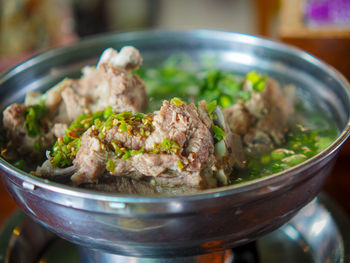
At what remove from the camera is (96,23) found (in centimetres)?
524

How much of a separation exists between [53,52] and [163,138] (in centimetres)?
89

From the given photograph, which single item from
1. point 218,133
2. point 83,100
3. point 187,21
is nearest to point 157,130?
point 218,133

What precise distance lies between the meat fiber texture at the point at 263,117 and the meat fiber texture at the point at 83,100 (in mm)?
343

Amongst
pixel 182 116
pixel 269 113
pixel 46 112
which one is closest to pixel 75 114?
pixel 46 112

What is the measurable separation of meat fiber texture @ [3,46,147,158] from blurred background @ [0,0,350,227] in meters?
0.42

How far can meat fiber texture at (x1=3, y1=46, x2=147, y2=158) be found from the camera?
1308mm

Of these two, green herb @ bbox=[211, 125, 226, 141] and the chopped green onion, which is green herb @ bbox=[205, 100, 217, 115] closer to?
green herb @ bbox=[211, 125, 226, 141]

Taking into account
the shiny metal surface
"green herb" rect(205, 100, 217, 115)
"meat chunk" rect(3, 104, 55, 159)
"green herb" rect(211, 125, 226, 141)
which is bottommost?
the shiny metal surface

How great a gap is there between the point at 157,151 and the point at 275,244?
803 millimetres

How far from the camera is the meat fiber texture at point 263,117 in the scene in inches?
53.8

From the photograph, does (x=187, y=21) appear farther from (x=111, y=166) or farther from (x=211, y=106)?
(x=111, y=166)

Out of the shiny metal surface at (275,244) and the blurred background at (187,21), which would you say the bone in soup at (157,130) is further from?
the blurred background at (187,21)

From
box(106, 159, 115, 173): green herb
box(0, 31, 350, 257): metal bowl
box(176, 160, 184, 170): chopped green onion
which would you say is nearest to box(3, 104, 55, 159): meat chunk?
box(0, 31, 350, 257): metal bowl

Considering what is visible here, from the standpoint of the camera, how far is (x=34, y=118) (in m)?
1.35
